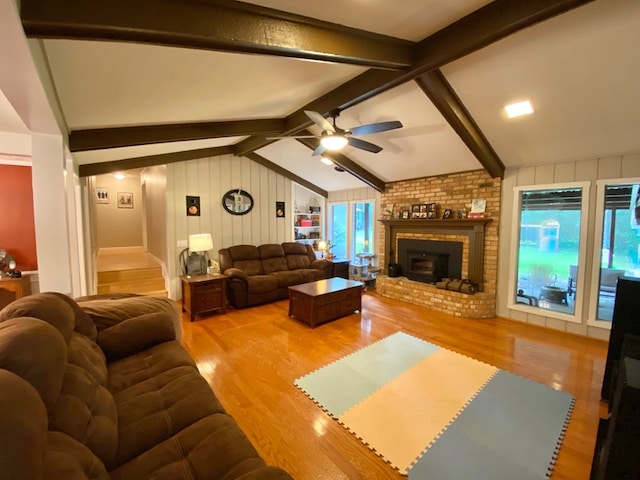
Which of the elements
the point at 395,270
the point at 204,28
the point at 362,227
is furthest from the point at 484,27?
the point at 362,227

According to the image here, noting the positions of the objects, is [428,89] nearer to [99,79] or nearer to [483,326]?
[99,79]

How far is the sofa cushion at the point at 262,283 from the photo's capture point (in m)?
4.96

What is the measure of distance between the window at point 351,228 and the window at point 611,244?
12.6ft

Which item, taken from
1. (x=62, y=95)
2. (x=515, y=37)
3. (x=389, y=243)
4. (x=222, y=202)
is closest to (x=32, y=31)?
(x=62, y=95)

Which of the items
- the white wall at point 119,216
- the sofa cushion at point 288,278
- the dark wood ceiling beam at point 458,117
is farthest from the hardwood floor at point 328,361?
the white wall at point 119,216

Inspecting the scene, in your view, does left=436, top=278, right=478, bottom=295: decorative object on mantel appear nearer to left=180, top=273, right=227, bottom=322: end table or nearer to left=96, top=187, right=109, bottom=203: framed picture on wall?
left=180, top=273, right=227, bottom=322: end table

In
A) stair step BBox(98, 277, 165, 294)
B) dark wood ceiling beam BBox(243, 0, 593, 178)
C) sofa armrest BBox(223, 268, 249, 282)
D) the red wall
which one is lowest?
stair step BBox(98, 277, 165, 294)

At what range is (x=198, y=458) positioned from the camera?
1.25m

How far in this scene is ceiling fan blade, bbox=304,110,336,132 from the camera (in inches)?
113

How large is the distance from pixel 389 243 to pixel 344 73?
376 centimetres

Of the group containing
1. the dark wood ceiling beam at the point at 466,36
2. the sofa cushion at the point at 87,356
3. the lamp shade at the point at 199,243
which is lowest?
the sofa cushion at the point at 87,356

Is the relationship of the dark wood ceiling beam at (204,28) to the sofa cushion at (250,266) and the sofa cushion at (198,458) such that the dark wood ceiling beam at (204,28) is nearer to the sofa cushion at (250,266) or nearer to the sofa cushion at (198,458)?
the sofa cushion at (198,458)

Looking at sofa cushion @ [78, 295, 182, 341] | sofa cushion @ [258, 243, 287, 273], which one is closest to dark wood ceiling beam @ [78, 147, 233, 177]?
sofa cushion @ [258, 243, 287, 273]

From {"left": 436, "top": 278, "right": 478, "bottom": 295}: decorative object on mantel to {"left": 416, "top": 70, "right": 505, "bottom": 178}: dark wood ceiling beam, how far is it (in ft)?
5.77
